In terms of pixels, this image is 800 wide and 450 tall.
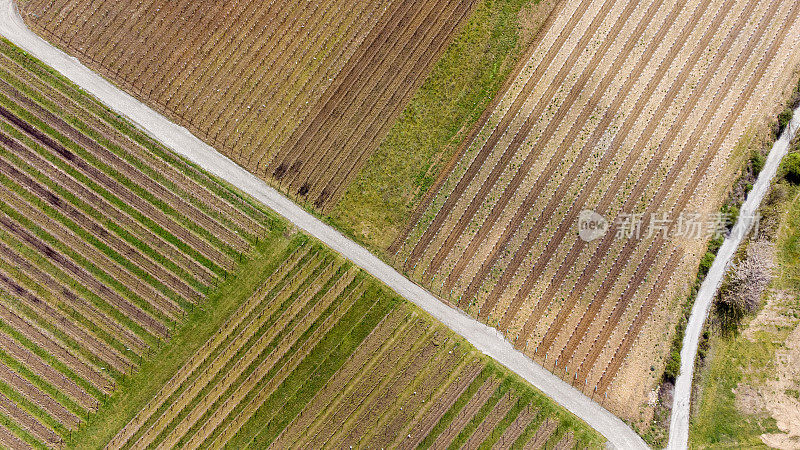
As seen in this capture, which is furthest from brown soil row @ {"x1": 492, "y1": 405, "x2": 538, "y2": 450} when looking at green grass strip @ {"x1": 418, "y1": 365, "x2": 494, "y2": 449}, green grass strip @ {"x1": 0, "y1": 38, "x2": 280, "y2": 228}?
green grass strip @ {"x1": 0, "y1": 38, "x2": 280, "y2": 228}

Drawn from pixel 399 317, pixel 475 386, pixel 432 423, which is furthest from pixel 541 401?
pixel 399 317

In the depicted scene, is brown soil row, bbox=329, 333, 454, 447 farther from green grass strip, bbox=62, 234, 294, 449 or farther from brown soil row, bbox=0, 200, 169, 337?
brown soil row, bbox=0, 200, 169, 337

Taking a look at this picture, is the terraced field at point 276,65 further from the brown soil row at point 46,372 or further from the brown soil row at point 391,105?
the brown soil row at point 46,372

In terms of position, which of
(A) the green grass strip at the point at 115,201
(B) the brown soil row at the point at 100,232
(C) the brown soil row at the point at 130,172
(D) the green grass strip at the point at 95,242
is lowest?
(D) the green grass strip at the point at 95,242

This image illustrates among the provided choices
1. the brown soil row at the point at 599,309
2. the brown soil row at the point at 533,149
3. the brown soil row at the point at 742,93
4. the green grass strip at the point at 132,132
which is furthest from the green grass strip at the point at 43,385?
the brown soil row at the point at 742,93

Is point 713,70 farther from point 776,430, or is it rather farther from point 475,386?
point 475,386
